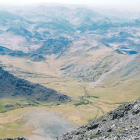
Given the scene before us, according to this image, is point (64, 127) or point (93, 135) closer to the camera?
point (93, 135)

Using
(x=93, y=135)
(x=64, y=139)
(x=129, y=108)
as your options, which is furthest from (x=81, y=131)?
(x=129, y=108)

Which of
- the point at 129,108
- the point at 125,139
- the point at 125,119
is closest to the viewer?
the point at 125,139

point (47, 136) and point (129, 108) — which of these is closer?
point (129, 108)

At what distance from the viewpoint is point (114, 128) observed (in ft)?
279

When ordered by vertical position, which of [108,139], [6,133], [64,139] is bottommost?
[6,133]

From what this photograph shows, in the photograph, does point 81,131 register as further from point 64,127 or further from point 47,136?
point 64,127

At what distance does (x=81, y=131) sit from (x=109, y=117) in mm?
17798

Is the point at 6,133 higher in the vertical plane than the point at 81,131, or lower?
lower

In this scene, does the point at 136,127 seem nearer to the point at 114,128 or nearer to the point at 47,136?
the point at 114,128

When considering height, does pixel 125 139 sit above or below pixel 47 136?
above

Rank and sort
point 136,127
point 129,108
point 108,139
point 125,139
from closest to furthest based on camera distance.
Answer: point 125,139 < point 108,139 < point 136,127 < point 129,108

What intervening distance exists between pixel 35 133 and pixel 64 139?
9173cm

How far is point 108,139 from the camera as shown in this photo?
72.2 meters

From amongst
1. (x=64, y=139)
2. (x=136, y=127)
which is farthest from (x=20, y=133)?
(x=136, y=127)
